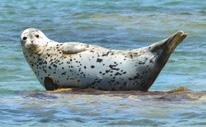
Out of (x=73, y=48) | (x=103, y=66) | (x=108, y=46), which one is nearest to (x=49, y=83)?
(x=73, y=48)

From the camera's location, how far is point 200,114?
6.99 meters

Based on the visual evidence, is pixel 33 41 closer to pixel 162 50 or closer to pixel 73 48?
pixel 73 48

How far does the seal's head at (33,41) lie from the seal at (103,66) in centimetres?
12

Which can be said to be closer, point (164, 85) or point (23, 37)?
point (23, 37)

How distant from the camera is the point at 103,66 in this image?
8.23 meters

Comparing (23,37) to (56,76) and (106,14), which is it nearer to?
(56,76)

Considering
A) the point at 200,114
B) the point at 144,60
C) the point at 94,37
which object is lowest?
the point at 200,114

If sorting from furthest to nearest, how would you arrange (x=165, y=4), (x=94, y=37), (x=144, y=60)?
(x=165, y=4)
(x=94, y=37)
(x=144, y=60)

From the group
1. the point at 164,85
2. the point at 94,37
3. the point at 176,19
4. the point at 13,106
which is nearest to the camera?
the point at 13,106

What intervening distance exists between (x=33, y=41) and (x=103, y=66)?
2.54ft

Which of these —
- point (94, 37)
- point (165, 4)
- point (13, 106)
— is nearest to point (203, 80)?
point (13, 106)

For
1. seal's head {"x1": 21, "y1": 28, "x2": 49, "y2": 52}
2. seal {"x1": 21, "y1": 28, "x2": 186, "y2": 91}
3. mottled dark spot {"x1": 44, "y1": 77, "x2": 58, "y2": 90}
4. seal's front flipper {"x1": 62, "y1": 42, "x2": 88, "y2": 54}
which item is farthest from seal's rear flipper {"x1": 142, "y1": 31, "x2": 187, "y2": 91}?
seal's head {"x1": 21, "y1": 28, "x2": 49, "y2": 52}

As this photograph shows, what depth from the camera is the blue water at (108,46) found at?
693cm

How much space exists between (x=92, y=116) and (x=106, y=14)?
404 inches
